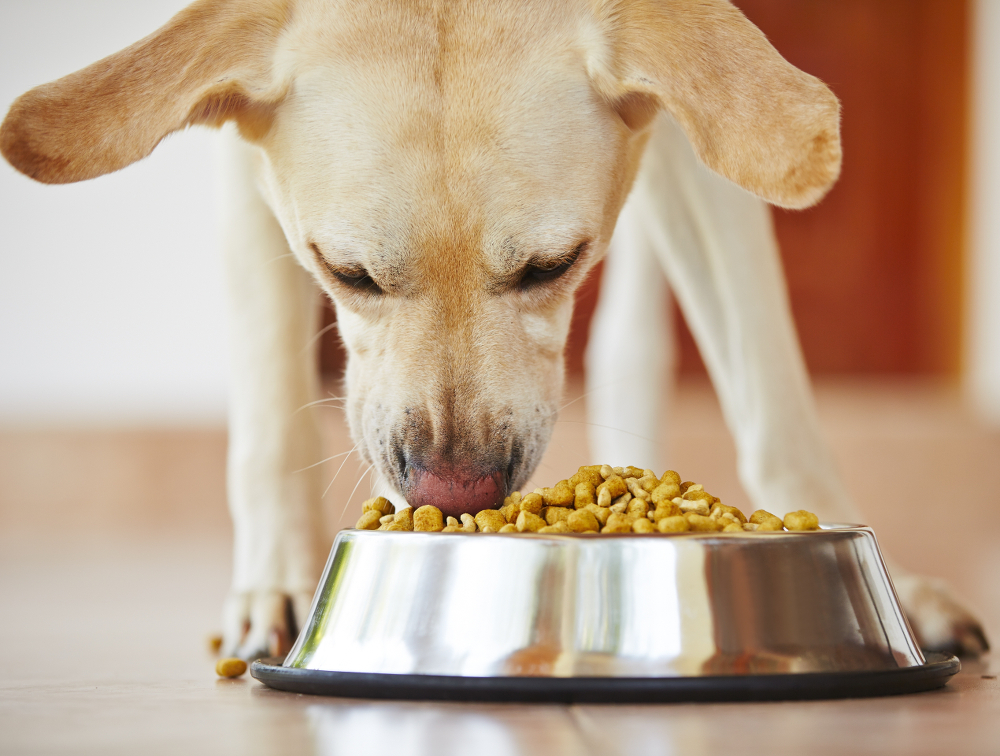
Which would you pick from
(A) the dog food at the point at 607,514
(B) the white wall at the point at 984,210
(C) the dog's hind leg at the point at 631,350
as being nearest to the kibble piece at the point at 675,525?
(A) the dog food at the point at 607,514

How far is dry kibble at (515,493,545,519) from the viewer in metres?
1.40

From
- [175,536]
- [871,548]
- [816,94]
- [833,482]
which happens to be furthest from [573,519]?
[175,536]

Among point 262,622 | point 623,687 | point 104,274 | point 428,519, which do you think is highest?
point 104,274

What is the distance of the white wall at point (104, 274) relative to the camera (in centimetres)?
541

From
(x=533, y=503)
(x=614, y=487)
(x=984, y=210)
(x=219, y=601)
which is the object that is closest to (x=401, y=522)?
(x=533, y=503)

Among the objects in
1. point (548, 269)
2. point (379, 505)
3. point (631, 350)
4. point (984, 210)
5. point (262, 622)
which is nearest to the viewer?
point (379, 505)

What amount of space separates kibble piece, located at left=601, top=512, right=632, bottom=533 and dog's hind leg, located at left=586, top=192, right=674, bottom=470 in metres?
1.80

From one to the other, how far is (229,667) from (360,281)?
0.56 meters

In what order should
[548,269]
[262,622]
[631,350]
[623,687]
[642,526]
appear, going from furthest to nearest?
[631,350] < [262,622] < [548,269] < [642,526] < [623,687]

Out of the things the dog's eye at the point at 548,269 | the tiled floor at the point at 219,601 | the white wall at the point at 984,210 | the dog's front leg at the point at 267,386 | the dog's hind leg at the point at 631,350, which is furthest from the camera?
the white wall at the point at 984,210

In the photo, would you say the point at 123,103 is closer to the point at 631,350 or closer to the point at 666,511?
the point at 666,511

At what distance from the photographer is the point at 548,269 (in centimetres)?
164

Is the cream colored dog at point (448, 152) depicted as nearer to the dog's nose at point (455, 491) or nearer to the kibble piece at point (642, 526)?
the dog's nose at point (455, 491)

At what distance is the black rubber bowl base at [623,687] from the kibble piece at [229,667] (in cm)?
26
